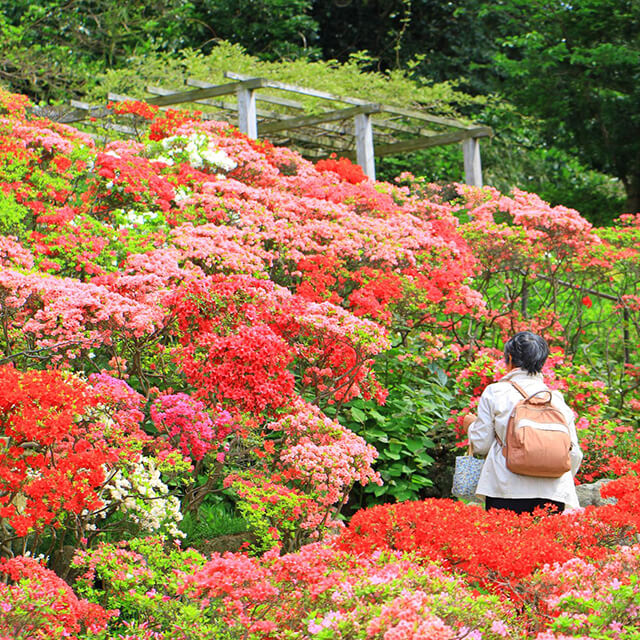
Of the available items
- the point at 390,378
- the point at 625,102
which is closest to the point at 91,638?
the point at 390,378

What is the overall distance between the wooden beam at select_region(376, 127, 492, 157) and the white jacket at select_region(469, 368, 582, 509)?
422 inches

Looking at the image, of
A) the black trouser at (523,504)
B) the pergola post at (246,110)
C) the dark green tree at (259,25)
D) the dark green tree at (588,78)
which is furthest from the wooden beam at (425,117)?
the black trouser at (523,504)

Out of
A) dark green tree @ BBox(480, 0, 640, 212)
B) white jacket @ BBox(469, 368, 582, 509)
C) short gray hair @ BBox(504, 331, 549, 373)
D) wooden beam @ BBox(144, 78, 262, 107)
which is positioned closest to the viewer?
white jacket @ BBox(469, 368, 582, 509)

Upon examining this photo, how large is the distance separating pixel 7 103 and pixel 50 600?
6.37 m

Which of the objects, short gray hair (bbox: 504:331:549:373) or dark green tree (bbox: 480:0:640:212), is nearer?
short gray hair (bbox: 504:331:549:373)

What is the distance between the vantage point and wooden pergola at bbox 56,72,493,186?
11602mm

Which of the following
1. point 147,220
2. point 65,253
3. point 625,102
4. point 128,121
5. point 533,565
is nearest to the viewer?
point 533,565

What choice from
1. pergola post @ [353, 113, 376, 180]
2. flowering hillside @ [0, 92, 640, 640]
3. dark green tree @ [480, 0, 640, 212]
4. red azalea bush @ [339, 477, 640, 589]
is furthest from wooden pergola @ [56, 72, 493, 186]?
red azalea bush @ [339, 477, 640, 589]

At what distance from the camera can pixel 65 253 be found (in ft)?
20.4

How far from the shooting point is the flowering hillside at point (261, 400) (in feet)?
10.5

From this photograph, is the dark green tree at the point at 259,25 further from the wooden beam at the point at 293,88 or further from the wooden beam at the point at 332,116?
the wooden beam at the point at 332,116

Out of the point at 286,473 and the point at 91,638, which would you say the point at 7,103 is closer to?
the point at 286,473

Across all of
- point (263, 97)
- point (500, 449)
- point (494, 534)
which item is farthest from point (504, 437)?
point (263, 97)

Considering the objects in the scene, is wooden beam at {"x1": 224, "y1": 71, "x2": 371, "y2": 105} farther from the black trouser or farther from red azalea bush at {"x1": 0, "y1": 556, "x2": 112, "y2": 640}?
red azalea bush at {"x1": 0, "y1": 556, "x2": 112, "y2": 640}
